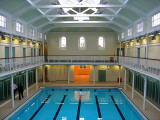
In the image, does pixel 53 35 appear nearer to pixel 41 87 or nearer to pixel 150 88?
pixel 41 87

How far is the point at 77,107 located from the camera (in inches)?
529

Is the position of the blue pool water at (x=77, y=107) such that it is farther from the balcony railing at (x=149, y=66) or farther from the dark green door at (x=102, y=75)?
the dark green door at (x=102, y=75)

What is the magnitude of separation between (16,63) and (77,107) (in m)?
6.99

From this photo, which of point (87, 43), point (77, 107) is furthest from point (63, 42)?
point (77, 107)

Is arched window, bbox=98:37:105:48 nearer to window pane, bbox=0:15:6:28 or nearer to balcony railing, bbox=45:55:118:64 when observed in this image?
balcony railing, bbox=45:55:118:64

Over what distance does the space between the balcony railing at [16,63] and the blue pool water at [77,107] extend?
3534 mm

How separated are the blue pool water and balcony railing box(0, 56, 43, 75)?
3534 millimetres

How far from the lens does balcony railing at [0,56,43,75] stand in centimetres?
1084

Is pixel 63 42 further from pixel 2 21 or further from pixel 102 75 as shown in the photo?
pixel 2 21

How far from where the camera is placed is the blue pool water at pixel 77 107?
11562 millimetres

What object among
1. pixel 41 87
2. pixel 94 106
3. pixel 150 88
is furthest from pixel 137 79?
pixel 41 87

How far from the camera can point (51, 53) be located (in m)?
23.9

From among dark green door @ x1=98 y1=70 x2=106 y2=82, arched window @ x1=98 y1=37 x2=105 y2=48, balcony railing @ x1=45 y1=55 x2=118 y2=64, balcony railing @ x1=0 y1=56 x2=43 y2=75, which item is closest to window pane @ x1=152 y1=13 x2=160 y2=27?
balcony railing @ x1=45 y1=55 x2=118 y2=64

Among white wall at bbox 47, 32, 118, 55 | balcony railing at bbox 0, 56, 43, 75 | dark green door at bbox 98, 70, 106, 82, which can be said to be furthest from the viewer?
white wall at bbox 47, 32, 118, 55
